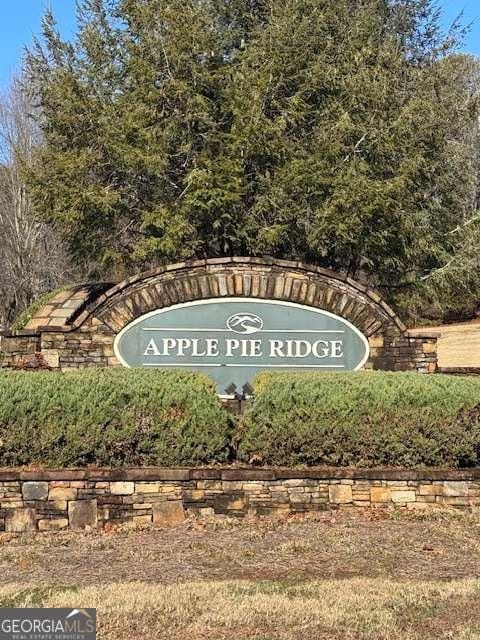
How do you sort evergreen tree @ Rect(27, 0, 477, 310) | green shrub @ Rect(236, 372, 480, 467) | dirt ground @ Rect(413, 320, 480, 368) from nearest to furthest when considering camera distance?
green shrub @ Rect(236, 372, 480, 467) < evergreen tree @ Rect(27, 0, 477, 310) < dirt ground @ Rect(413, 320, 480, 368)

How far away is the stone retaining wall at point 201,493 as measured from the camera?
19.9 ft

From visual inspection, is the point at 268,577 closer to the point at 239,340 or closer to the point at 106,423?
the point at 106,423

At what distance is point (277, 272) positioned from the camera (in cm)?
942

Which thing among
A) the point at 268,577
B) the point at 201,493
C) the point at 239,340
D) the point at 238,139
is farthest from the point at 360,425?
the point at 238,139

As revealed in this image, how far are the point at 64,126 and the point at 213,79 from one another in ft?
9.70

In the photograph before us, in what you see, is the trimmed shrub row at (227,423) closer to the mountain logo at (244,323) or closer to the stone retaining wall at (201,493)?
the stone retaining wall at (201,493)

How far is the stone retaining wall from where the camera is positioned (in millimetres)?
6062

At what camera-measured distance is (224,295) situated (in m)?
9.35

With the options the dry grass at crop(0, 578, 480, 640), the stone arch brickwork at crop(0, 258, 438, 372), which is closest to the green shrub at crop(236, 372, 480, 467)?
the dry grass at crop(0, 578, 480, 640)

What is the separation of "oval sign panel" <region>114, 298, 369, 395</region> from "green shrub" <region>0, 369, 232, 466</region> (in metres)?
2.61

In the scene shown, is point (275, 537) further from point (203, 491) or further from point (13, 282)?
point (13, 282)

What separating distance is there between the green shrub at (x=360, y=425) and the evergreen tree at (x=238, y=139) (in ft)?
19.0

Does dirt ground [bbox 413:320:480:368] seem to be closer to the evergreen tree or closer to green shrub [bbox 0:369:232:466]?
the evergreen tree

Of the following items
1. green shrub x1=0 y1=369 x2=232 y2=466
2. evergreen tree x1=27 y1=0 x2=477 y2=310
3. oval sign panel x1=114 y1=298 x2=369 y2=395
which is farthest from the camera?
evergreen tree x1=27 y1=0 x2=477 y2=310
